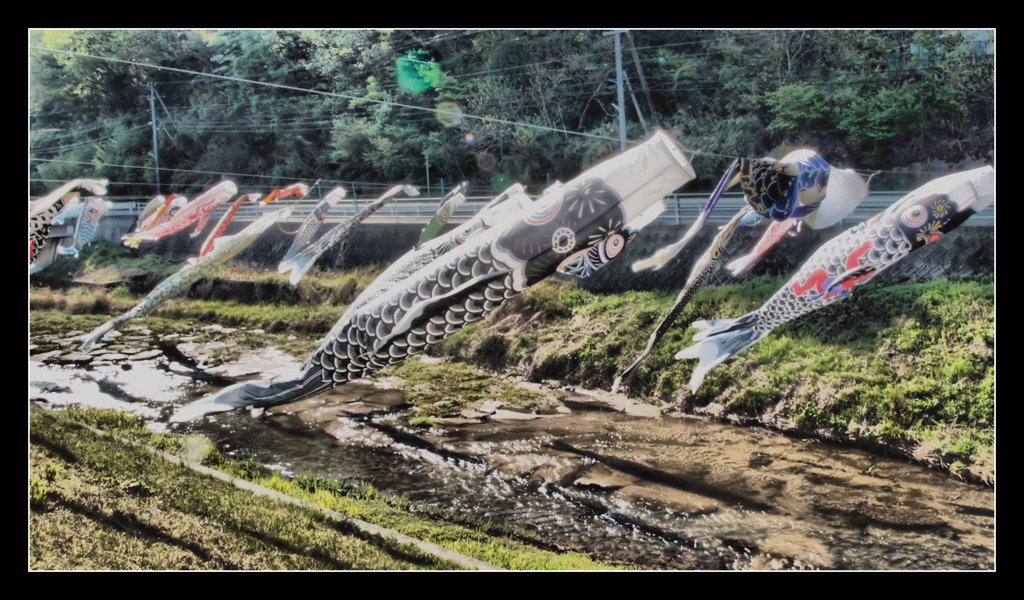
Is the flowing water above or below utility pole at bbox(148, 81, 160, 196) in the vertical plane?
below

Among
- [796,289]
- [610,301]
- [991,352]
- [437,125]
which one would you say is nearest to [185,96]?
[437,125]

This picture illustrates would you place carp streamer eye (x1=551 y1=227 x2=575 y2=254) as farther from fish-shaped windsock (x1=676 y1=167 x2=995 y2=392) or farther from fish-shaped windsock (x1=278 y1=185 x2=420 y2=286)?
fish-shaped windsock (x1=278 y1=185 x2=420 y2=286)

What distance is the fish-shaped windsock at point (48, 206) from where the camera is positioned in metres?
4.72

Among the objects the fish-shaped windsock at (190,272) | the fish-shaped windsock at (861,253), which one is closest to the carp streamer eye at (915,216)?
the fish-shaped windsock at (861,253)

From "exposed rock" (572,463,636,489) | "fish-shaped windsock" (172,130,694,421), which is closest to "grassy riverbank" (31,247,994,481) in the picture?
"exposed rock" (572,463,636,489)

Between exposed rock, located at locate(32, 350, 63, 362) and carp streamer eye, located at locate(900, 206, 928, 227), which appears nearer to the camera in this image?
carp streamer eye, located at locate(900, 206, 928, 227)

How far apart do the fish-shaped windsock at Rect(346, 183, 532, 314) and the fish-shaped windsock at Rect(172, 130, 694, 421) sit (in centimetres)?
25

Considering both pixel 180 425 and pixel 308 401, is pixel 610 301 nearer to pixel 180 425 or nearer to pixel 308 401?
pixel 308 401

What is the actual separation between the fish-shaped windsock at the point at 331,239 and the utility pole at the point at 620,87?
122 cm

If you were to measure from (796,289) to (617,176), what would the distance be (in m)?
1.53

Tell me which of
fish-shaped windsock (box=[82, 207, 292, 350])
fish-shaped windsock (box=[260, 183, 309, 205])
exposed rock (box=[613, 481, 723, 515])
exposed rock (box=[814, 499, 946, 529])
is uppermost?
fish-shaped windsock (box=[260, 183, 309, 205])

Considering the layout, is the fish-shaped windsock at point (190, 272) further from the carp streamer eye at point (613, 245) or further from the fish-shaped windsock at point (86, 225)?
the carp streamer eye at point (613, 245)

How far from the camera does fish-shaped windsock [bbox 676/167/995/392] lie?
406 centimetres

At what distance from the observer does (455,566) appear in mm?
3854
